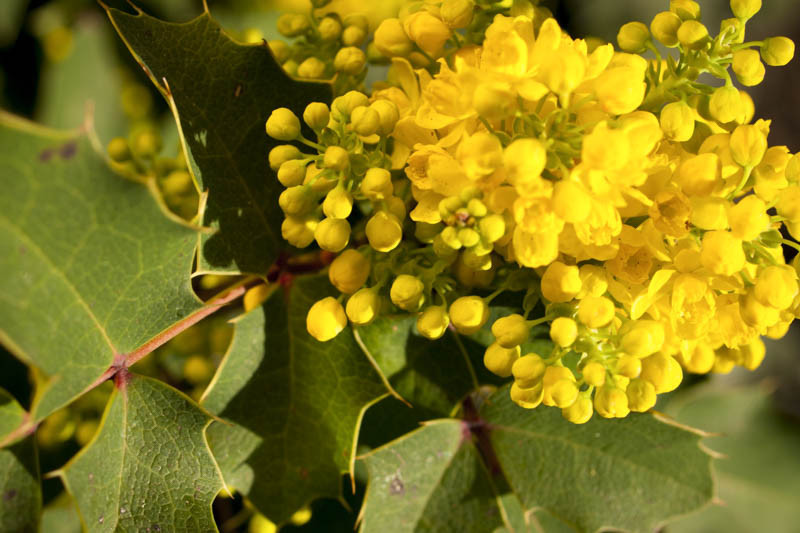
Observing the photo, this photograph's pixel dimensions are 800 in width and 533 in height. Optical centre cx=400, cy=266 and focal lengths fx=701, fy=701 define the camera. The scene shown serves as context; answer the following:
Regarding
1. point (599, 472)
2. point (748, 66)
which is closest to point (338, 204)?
point (748, 66)

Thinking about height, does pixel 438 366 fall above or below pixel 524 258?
below

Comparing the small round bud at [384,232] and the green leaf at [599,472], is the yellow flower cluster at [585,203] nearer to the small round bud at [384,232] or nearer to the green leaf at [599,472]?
the small round bud at [384,232]

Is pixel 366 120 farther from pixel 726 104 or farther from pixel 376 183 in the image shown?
pixel 726 104

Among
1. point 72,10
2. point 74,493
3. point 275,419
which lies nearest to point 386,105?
point 275,419

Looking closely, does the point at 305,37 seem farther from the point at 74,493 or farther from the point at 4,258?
the point at 74,493

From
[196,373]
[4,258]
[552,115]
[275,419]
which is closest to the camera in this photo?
[552,115]

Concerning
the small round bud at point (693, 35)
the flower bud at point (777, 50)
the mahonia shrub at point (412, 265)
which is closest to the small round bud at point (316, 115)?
the mahonia shrub at point (412, 265)
